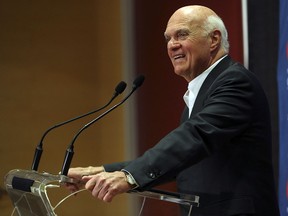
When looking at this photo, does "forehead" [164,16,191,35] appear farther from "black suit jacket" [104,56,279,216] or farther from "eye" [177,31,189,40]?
"black suit jacket" [104,56,279,216]

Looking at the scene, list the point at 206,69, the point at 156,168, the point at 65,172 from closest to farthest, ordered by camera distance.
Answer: the point at 156,168 < the point at 65,172 < the point at 206,69

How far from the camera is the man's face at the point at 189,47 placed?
6.82ft

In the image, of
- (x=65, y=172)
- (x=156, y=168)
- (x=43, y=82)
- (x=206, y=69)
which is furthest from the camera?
(x=43, y=82)

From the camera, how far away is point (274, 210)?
1.83 metres

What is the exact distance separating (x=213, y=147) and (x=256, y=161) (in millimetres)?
216

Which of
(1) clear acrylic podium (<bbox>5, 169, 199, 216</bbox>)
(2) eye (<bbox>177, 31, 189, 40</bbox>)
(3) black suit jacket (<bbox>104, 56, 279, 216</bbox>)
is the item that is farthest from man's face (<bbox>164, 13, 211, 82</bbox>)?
(1) clear acrylic podium (<bbox>5, 169, 199, 216</bbox>)

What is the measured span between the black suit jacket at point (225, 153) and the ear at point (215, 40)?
0.21m

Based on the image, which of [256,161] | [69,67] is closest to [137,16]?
[69,67]

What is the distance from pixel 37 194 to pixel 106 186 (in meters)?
0.22

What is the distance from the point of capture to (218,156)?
1.80 m

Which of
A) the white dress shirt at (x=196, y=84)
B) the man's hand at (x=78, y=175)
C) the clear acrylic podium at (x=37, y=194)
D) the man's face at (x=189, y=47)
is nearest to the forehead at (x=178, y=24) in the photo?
the man's face at (x=189, y=47)

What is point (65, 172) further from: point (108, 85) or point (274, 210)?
point (108, 85)

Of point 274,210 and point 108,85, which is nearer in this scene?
point 274,210

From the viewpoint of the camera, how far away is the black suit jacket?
1625 millimetres
